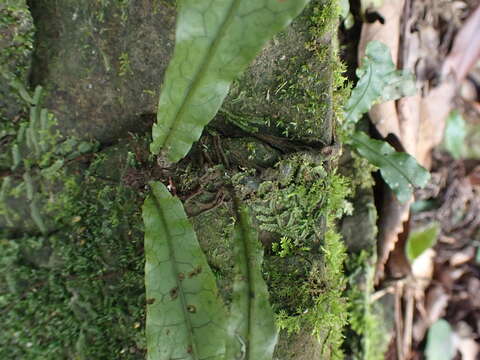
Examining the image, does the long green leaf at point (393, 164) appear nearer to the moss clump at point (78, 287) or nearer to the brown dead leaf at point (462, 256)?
the moss clump at point (78, 287)

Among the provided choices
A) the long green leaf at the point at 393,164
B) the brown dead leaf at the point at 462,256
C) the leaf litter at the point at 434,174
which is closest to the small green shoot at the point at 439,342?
the leaf litter at the point at 434,174

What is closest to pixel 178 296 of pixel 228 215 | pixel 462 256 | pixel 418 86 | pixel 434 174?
pixel 228 215

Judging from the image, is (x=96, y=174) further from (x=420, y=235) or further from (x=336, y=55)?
(x=420, y=235)

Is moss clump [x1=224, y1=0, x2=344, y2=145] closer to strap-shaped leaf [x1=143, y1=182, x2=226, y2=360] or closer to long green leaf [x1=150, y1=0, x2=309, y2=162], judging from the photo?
long green leaf [x1=150, y1=0, x2=309, y2=162]

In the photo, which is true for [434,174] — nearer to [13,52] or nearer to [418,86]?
[418,86]

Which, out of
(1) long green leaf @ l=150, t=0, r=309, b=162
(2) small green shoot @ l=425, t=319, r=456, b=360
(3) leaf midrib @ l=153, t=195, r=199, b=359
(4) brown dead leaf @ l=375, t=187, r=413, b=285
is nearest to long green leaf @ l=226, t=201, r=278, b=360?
(3) leaf midrib @ l=153, t=195, r=199, b=359

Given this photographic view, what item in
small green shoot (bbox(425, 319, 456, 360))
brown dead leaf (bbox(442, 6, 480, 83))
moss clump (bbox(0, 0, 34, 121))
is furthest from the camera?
Result: small green shoot (bbox(425, 319, 456, 360))
